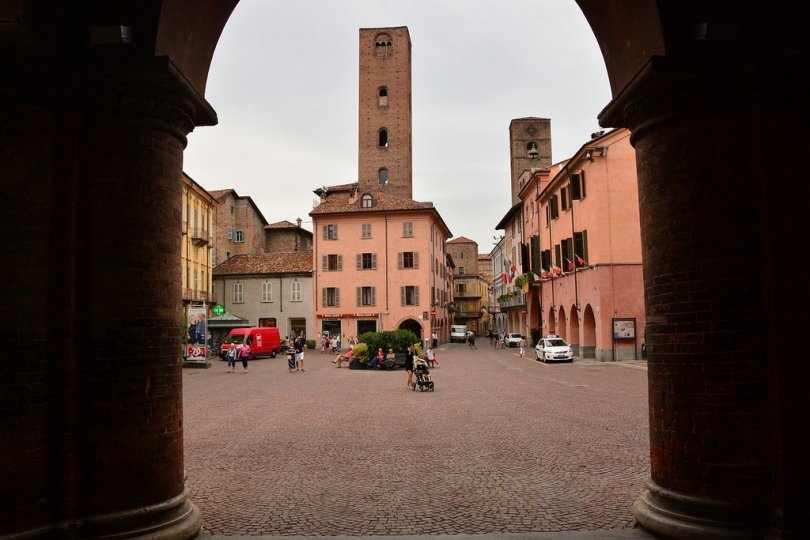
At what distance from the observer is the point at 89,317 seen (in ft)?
17.7

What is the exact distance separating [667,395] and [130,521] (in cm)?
470

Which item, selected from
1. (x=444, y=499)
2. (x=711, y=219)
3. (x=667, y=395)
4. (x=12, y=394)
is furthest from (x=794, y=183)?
(x=12, y=394)

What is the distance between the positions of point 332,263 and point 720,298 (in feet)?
152

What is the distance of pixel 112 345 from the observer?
5430 mm

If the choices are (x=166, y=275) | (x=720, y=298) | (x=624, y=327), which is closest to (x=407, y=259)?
(x=624, y=327)

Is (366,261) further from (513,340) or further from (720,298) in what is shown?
(720,298)

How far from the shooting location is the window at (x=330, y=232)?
51.4 meters

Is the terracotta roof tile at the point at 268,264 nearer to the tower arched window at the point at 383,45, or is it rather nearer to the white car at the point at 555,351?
the tower arched window at the point at 383,45

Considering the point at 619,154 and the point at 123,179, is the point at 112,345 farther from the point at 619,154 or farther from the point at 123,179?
the point at 619,154

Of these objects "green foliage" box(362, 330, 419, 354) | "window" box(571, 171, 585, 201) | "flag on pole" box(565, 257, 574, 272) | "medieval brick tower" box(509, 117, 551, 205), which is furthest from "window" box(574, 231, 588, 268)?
"medieval brick tower" box(509, 117, 551, 205)

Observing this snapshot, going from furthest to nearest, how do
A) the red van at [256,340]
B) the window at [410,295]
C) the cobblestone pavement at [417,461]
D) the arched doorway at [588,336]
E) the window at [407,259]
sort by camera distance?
1. the window at [407,259]
2. the window at [410,295]
3. the red van at [256,340]
4. the arched doorway at [588,336]
5. the cobblestone pavement at [417,461]

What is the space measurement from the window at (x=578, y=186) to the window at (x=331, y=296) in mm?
21908

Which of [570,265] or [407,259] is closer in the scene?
[570,265]

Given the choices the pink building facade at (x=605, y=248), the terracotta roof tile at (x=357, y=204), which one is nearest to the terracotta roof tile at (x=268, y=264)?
the terracotta roof tile at (x=357, y=204)
